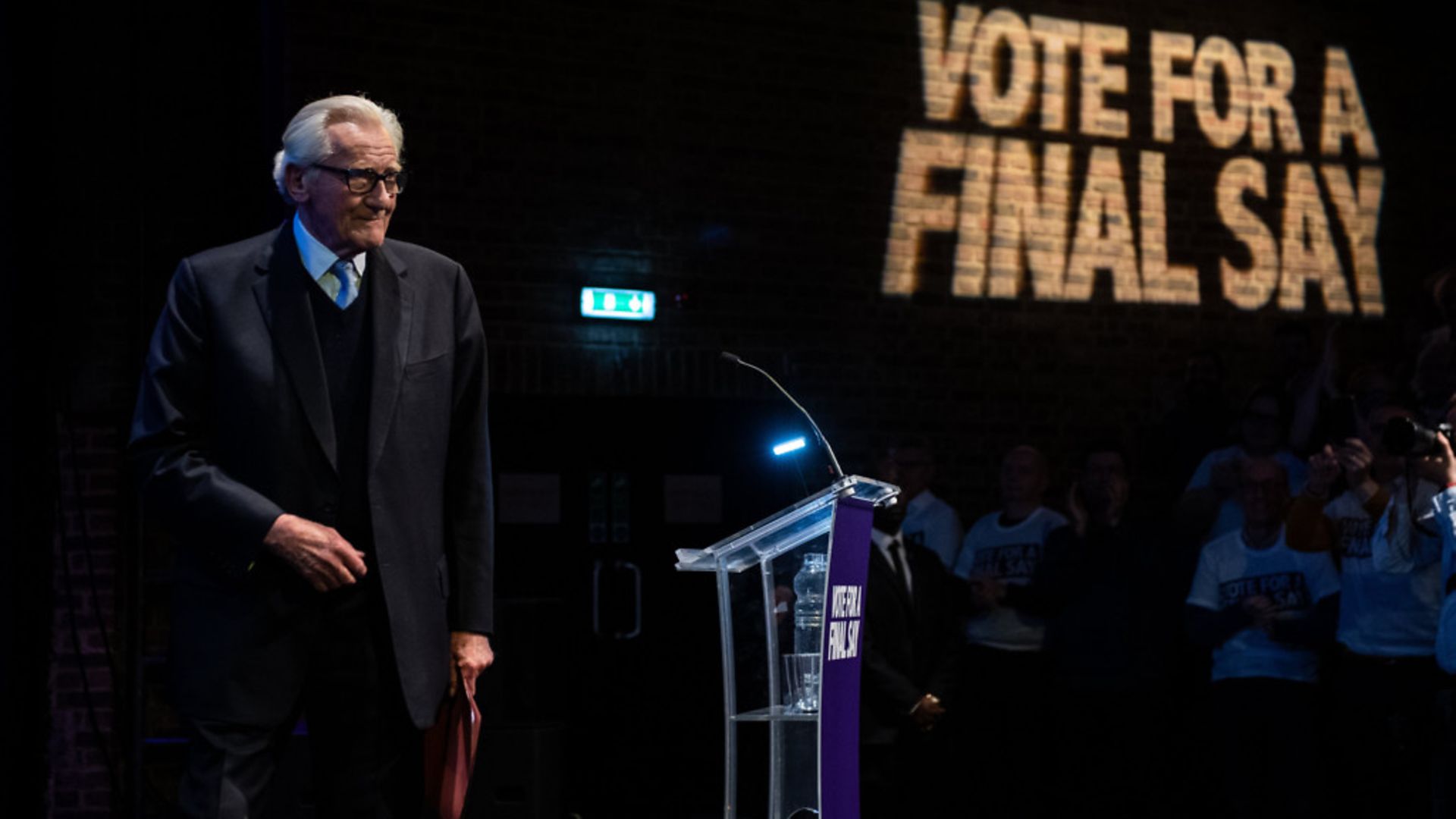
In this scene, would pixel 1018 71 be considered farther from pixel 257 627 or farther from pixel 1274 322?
pixel 257 627

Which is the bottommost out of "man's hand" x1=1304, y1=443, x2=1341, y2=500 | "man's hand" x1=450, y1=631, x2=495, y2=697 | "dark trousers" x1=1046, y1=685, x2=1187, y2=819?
"dark trousers" x1=1046, y1=685, x2=1187, y2=819

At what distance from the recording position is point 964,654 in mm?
6473

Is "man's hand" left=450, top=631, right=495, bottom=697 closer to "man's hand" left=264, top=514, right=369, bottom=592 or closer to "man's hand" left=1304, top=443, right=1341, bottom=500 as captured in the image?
"man's hand" left=264, top=514, right=369, bottom=592

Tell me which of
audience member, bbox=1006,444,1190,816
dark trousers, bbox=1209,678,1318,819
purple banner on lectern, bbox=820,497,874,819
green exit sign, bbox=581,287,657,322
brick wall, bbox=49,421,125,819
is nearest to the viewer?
purple banner on lectern, bbox=820,497,874,819

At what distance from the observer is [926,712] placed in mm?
5734

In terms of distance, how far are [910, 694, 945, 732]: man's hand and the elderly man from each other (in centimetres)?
334

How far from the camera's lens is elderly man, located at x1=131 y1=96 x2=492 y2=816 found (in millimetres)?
2359

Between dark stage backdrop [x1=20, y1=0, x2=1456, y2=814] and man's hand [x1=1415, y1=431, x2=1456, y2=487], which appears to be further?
dark stage backdrop [x1=20, y1=0, x2=1456, y2=814]

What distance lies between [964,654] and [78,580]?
3.51 metres

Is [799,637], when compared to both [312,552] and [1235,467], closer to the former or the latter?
[312,552]

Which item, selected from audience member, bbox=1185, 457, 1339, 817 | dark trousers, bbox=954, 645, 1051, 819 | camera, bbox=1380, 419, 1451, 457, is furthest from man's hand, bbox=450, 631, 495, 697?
dark trousers, bbox=954, 645, 1051, 819

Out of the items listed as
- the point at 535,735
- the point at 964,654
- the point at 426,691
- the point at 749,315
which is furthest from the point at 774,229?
the point at 426,691

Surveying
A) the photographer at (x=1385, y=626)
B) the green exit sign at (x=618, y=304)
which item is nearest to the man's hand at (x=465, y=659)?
the photographer at (x=1385, y=626)

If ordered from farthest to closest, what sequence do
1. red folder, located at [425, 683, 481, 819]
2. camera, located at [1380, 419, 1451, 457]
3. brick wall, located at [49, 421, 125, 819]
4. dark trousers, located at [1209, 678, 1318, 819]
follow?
brick wall, located at [49, 421, 125, 819] < dark trousers, located at [1209, 678, 1318, 819] < camera, located at [1380, 419, 1451, 457] < red folder, located at [425, 683, 481, 819]
